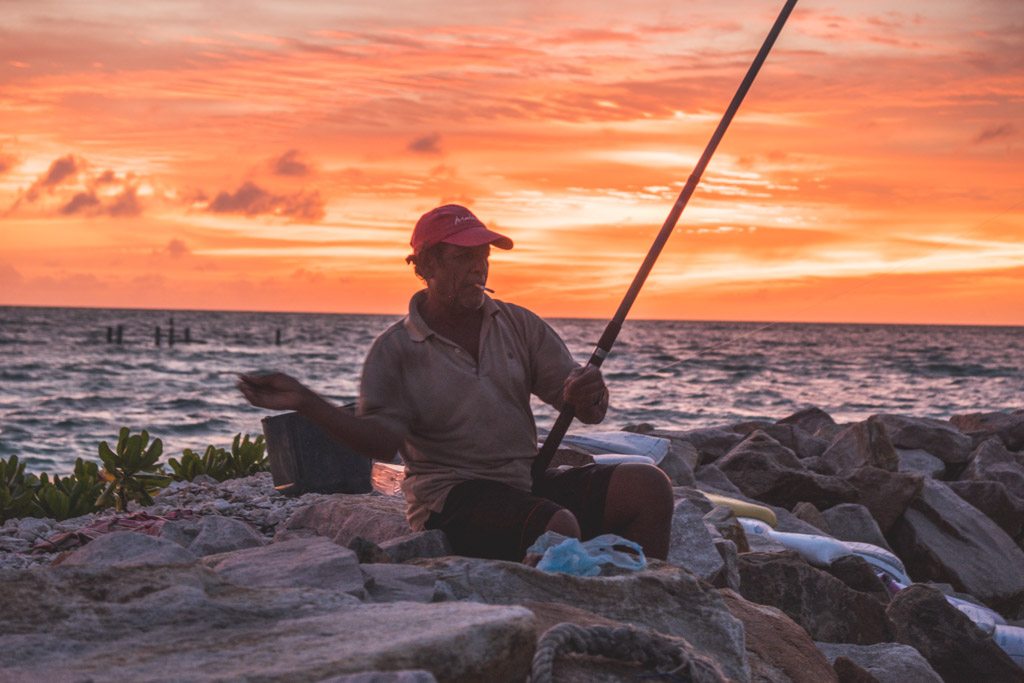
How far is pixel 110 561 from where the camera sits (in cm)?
424

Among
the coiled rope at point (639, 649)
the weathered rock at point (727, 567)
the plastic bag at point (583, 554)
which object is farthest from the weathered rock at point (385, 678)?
the weathered rock at point (727, 567)

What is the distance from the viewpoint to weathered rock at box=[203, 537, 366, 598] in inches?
155

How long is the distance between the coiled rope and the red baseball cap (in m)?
1.84

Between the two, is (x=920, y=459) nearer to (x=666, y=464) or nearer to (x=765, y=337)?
(x=666, y=464)

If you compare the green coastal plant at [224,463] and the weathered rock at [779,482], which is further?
the weathered rock at [779,482]

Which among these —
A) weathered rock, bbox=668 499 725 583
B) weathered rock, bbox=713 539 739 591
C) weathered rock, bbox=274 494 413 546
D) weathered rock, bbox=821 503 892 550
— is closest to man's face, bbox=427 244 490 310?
weathered rock, bbox=274 494 413 546

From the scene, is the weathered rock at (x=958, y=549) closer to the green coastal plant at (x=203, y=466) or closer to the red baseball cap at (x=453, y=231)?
the green coastal plant at (x=203, y=466)

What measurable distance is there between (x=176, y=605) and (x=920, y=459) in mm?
10901

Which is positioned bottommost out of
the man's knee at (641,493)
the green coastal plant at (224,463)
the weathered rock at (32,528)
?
the weathered rock at (32,528)

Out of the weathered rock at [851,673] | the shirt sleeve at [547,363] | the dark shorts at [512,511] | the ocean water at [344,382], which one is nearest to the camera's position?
the dark shorts at [512,511]

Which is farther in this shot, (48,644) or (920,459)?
(920,459)

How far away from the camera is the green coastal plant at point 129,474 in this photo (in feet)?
26.5

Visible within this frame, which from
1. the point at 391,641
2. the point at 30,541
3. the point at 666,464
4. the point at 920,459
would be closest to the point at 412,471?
the point at 391,641

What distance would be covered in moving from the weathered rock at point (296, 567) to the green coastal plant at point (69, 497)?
152 inches
